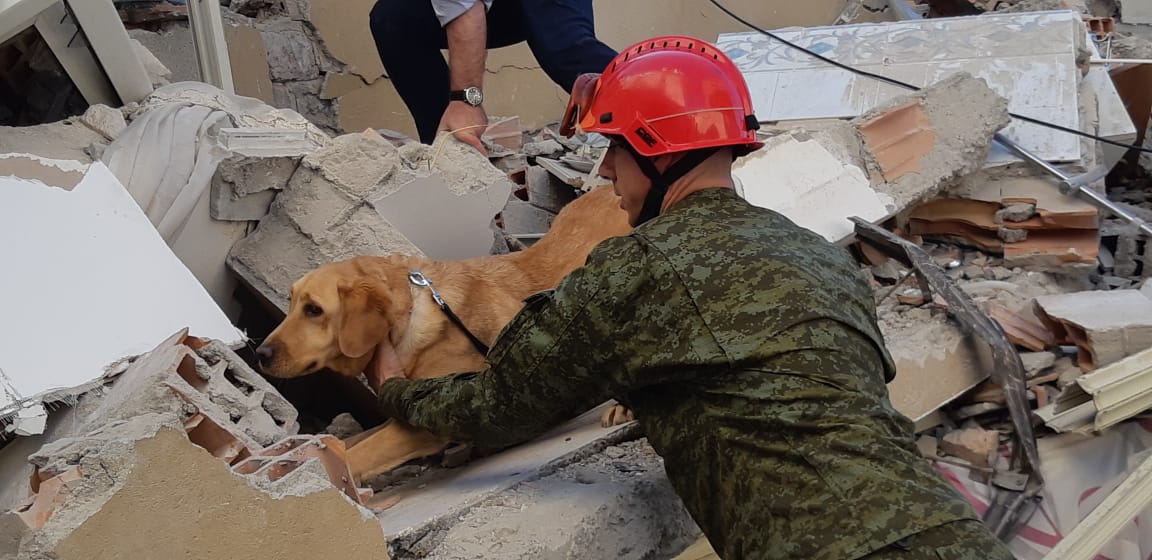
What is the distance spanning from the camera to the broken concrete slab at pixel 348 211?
11.5 feet

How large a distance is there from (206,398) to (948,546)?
1.65 m

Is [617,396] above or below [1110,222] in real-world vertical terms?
above

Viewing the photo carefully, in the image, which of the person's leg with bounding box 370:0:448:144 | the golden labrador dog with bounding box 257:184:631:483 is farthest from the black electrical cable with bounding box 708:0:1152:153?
the golden labrador dog with bounding box 257:184:631:483

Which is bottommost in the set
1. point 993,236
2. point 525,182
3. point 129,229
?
point 993,236

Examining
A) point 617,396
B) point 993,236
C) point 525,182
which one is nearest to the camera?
point 617,396

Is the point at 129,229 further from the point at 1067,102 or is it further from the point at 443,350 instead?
the point at 1067,102

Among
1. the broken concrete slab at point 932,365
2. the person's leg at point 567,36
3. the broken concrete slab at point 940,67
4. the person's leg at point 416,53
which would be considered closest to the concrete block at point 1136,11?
the broken concrete slab at point 940,67

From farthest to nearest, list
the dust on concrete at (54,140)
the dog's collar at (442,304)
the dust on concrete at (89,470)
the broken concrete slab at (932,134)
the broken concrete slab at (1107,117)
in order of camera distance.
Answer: the broken concrete slab at (1107,117) → the broken concrete slab at (932,134) → the dust on concrete at (54,140) → the dog's collar at (442,304) → the dust on concrete at (89,470)

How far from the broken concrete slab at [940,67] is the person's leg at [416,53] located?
1.77 m

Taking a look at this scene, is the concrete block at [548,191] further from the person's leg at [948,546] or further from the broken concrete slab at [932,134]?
the person's leg at [948,546]

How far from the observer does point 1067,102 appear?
488 centimetres

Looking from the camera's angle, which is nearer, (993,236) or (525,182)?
(993,236)

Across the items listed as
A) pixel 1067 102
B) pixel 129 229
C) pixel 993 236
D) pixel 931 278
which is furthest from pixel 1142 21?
pixel 129 229

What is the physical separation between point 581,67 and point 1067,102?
2578 millimetres
